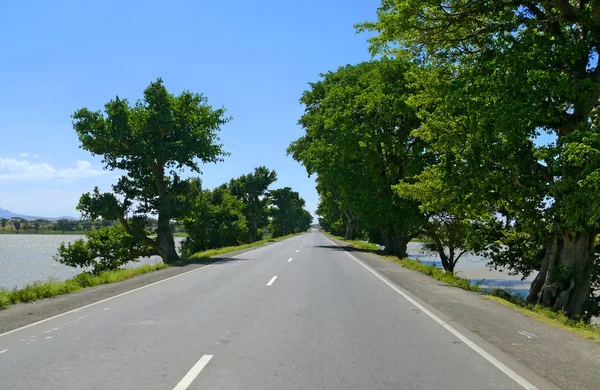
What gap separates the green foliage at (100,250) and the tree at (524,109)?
74.8 feet

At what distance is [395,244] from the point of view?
33375mm

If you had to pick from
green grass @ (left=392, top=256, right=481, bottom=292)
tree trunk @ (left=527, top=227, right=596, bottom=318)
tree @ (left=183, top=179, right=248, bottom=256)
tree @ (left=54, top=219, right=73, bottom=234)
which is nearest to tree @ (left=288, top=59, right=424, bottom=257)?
green grass @ (left=392, top=256, right=481, bottom=292)

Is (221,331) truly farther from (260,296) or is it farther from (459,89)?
(459,89)

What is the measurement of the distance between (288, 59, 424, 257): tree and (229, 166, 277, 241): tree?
41485 millimetres

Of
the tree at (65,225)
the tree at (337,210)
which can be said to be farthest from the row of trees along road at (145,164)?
the tree at (65,225)

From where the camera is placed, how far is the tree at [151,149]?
28.4m

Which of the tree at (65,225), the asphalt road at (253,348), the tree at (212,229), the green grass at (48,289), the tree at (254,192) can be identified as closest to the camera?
the asphalt road at (253,348)

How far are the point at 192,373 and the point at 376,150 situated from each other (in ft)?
91.4

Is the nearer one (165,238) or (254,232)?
(165,238)

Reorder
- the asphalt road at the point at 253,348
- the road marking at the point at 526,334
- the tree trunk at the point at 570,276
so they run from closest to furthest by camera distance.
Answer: the asphalt road at the point at 253,348, the road marking at the point at 526,334, the tree trunk at the point at 570,276

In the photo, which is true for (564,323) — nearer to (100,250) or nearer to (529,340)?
(529,340)

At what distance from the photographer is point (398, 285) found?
14055 millimetres

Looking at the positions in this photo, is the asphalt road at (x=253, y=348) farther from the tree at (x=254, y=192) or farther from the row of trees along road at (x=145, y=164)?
the tree at (x=254, y=192)

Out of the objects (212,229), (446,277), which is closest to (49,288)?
(446,277)
